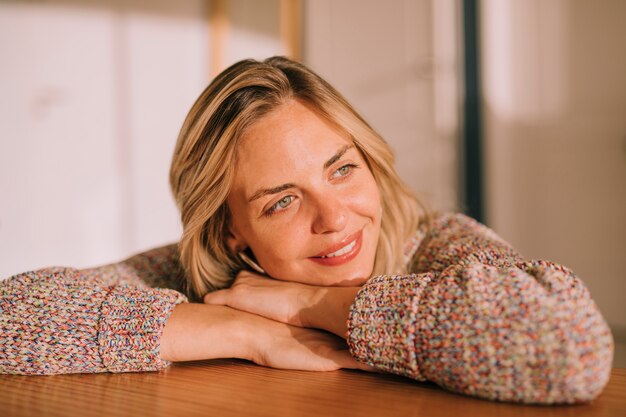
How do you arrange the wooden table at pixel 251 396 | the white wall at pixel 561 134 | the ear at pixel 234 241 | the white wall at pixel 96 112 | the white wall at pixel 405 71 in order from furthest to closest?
the white wall at pixel 96 112 < the white wall at pixel 405 71 < the white wall at pixel 561 134 < the ear at pixel 234 241 < the wooden table at pixel 251 396

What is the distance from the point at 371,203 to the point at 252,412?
56 centimetres

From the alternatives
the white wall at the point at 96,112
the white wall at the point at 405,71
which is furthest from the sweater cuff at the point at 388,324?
the white wall at the point at 96,112

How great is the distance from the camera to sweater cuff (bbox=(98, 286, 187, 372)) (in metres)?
0.91

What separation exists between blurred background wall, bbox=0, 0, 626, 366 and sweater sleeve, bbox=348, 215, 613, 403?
5.15ft

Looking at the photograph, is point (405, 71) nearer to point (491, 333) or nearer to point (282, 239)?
point (282, 239)

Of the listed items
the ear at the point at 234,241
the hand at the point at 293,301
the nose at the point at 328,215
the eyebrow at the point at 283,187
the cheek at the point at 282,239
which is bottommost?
the hand at the point at 293,301

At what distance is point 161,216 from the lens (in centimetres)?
397

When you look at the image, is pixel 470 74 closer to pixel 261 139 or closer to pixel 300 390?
pixel 261 139

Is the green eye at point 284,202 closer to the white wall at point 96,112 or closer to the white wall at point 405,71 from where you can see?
the white wall at point 405,71

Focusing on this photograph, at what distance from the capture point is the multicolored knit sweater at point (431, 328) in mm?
692

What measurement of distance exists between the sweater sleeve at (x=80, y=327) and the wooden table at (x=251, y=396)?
22 mm

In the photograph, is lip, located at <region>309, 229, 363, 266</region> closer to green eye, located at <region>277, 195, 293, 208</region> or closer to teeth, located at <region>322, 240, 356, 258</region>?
teeth, located at <region>322, 240, 356, 258</region>

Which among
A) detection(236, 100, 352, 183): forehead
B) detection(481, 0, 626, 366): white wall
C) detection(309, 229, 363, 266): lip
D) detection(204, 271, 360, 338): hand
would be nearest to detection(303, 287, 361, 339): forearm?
detection(204, 271, 360, 338): hand

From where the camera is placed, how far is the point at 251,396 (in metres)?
0.75
